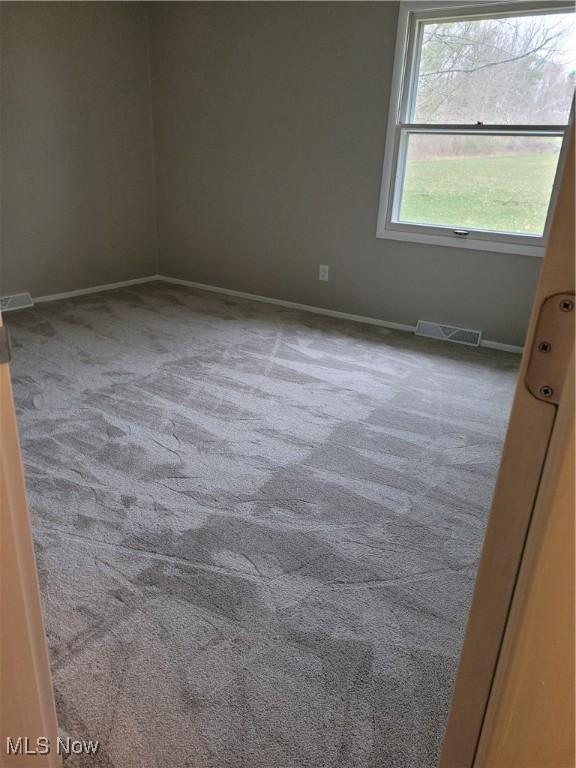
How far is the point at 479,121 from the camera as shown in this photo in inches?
135

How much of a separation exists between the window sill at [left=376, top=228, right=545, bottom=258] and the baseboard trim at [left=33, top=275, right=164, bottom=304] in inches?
91.6

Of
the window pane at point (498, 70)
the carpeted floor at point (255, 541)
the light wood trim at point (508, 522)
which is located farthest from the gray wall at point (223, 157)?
the light wood trim at point (508, 522)

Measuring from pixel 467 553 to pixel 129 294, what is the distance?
3.75 m

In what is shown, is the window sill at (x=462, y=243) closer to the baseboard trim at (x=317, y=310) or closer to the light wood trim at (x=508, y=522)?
the baseboard trim at (x=317, y=310)

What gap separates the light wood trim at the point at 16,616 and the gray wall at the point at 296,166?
3.45 meters

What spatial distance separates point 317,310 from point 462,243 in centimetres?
125

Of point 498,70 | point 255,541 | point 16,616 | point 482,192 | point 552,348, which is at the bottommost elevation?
→ point 255,541

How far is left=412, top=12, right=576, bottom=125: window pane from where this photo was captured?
10.2 ft

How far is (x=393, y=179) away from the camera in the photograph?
3.78 meters

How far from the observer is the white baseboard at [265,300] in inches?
148

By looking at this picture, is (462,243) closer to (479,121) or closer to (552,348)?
(479,121)

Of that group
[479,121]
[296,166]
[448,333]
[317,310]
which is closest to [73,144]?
[296,166]

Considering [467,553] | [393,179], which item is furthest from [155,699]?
[393,179]

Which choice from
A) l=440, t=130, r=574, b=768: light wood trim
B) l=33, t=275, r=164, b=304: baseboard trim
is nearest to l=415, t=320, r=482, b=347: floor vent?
l=33, t=275, r=164, b=304: baseboard trim
